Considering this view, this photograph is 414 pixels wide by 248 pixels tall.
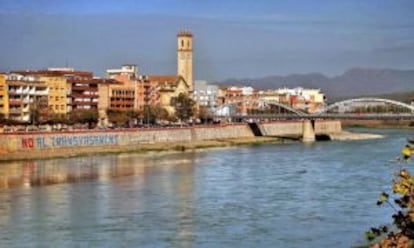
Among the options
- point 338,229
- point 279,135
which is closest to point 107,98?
point 279,135

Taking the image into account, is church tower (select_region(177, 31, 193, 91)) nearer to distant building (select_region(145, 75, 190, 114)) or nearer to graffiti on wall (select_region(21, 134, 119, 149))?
distant building (select_region(145, 75, 190, 114))

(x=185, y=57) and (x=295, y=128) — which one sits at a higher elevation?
(x=185, y=57)

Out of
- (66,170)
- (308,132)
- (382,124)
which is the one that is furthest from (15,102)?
(382,124)

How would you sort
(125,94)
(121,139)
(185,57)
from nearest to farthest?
(121,139) < (125,94) < (185,57)

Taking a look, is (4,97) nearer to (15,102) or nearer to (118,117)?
(15,102)

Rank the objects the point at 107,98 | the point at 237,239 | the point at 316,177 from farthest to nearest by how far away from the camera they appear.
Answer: the point at 107,98 → the point at 316,177 → the point at 237,239

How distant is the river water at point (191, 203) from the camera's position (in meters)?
13.2

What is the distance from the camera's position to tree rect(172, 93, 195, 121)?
58344 mm

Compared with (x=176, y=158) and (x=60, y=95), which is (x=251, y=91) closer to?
(x=60, y=95)

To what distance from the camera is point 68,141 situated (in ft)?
119

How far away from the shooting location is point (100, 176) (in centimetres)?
2520

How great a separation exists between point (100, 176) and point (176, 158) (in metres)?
9.72

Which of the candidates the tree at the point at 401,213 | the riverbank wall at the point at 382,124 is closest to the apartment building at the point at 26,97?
the riverbank wall at the point at 382,124

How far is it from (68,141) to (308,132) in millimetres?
21426
